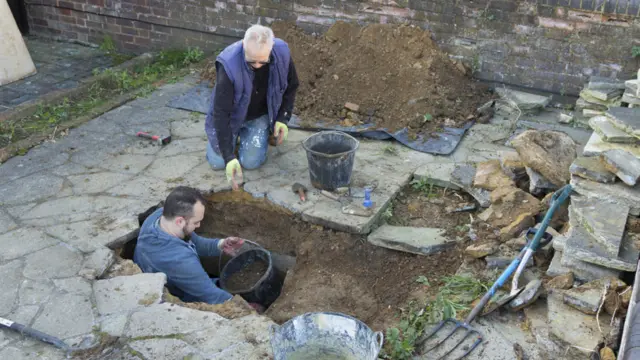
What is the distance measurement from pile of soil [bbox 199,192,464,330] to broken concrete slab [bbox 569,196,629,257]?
926mm

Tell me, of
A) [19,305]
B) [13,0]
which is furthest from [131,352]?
[13,0]

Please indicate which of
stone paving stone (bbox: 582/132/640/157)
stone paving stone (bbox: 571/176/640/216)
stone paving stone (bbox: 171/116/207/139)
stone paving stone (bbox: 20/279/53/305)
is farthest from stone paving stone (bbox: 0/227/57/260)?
stone paving stone (bbox: 582/132/640/157)

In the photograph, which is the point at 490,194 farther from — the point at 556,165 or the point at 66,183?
the point at 66,183

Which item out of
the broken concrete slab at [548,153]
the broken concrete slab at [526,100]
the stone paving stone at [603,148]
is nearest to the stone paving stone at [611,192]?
the stone paving stone at [603,148]

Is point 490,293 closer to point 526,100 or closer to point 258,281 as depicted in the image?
point 258,281

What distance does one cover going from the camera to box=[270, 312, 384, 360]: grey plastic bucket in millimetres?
3510

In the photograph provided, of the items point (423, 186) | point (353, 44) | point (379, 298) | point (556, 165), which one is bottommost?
point (379, 298)

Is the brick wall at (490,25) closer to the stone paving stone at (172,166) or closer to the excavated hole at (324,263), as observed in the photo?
the stone paving stone at (172,166)

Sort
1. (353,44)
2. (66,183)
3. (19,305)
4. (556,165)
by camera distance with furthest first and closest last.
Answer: (353,44) < (66,183) < (556,165) < (19,305)

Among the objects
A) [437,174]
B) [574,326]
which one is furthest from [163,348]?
[437,174]

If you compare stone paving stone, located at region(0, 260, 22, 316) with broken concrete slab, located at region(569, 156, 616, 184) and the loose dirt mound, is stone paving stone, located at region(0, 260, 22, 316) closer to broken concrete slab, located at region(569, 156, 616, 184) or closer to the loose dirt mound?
the loose dirt mound

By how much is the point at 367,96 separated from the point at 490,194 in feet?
7.32

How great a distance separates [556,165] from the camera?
203 inches

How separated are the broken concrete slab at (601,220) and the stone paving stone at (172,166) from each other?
345 centimetres
